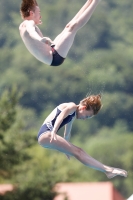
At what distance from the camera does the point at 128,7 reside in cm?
5841

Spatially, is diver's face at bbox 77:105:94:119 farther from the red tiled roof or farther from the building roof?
the building roof

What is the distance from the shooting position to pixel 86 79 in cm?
4606

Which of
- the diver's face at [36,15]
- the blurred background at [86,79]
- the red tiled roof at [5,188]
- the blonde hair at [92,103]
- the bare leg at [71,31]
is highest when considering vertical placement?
the blurred background at [86,79]

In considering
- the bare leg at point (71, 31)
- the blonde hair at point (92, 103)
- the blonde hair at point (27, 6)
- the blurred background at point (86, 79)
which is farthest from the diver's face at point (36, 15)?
the blurred background at point (86, 79)

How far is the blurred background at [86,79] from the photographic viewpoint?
35781 mm

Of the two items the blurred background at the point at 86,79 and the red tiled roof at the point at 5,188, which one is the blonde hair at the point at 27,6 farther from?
the blurred background at the point at 86,79

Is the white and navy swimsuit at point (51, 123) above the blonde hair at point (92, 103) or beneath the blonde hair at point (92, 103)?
beneath

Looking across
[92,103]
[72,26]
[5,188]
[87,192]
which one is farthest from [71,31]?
[87,192]

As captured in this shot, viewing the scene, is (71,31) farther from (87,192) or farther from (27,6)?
(87,192)

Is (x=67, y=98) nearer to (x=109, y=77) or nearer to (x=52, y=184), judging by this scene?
(x=109, y=77)

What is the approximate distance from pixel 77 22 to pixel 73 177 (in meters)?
20.3

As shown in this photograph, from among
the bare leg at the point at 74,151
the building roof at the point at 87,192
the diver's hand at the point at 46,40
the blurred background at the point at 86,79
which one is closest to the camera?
the diver's hand at the point at 46,40

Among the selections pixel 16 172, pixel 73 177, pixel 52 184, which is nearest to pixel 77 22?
pixel 52 184

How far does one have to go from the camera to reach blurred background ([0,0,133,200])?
117 ft
